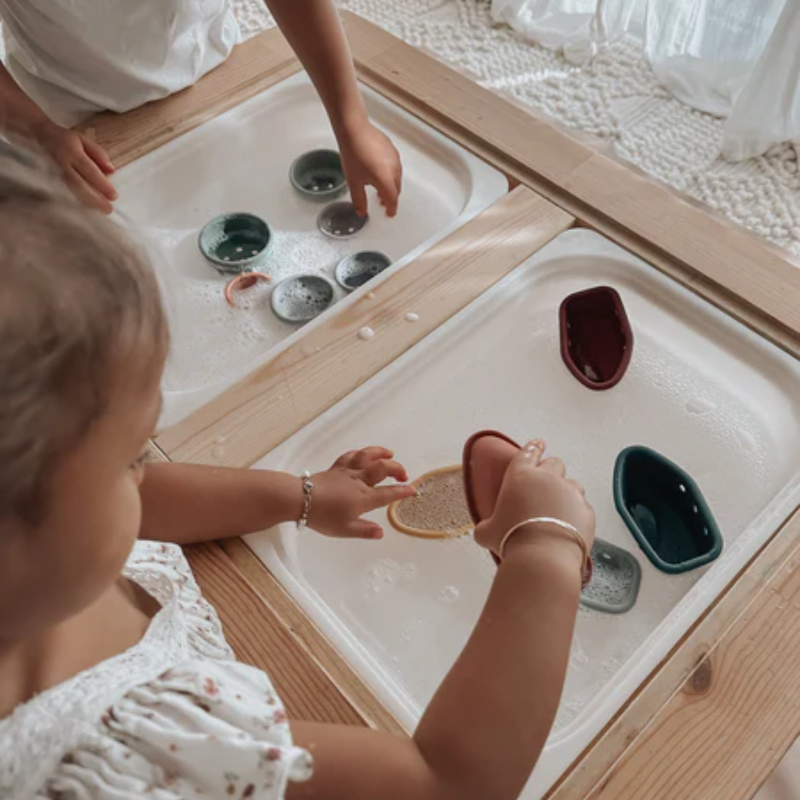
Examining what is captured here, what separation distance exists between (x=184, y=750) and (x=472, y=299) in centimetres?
51

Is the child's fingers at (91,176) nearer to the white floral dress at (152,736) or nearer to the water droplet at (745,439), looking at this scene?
the white floral dress at (152,736)

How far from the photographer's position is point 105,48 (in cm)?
96

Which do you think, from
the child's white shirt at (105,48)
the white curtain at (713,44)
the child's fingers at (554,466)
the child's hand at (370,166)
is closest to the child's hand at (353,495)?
the child's fingers at (554,466)

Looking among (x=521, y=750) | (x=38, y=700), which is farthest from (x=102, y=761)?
(x=521, y=750)

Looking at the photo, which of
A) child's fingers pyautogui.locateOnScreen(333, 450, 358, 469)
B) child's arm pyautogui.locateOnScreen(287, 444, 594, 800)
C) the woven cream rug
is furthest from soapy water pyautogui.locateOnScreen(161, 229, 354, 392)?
the woven cream rug

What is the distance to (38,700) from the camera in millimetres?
421

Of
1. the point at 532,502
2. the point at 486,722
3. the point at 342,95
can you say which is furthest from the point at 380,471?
the point at 342,95

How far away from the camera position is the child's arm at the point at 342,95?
2.89ft

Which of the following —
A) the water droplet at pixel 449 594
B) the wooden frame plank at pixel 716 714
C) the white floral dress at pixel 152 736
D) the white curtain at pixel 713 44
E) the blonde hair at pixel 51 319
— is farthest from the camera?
the white curtain at pixel 713 44

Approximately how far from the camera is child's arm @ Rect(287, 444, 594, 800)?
50 centimetres

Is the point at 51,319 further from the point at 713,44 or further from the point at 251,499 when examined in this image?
the point at 713,44

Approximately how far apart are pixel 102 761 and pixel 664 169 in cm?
108

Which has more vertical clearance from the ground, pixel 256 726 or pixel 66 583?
pixel 66 583

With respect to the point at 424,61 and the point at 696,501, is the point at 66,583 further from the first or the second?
the point at 424,61
